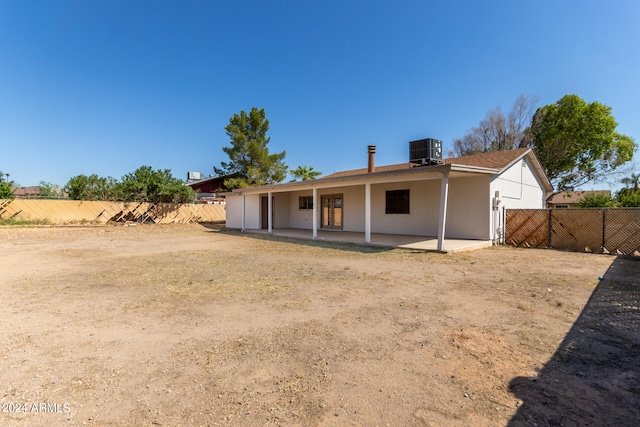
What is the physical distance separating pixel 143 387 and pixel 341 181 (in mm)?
10377

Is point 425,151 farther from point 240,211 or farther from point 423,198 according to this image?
point 240,211

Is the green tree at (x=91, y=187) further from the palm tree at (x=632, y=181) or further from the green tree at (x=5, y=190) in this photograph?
the palm tree at (x=632, y=181)

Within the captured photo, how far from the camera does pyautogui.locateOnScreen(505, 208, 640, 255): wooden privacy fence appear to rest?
9.27 m

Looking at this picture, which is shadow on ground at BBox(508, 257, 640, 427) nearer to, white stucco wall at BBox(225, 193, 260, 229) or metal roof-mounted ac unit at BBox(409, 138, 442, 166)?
metal roof-mounted ac unit at BBox(409, 138, 442, 166)

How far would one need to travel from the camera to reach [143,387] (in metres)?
2.37

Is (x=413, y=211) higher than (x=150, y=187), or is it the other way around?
(x=150, y=187)

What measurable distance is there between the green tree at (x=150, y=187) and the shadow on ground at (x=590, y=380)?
24616mm

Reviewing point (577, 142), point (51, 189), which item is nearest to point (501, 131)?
point (577, 142)

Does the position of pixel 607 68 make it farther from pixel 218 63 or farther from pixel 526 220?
pixel 218 63

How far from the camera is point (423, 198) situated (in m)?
13.2

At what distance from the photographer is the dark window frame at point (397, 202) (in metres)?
13.8

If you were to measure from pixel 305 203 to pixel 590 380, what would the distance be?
16.8 m

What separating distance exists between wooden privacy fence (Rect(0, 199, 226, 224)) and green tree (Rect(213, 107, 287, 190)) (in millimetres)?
4076

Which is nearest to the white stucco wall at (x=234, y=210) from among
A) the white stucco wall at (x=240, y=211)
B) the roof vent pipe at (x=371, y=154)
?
the white stucco wall at (x=240, y=211)
